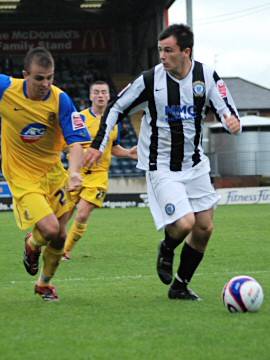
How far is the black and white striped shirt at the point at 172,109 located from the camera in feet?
23.5

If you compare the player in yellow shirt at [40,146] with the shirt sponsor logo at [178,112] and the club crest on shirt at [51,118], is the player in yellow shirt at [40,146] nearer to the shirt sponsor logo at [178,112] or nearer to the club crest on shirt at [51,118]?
the club crest on shirt at [51,118]

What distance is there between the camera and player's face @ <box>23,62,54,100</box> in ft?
22.0

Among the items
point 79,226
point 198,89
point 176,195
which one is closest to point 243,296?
point 176,195

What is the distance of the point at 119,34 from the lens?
39.1m

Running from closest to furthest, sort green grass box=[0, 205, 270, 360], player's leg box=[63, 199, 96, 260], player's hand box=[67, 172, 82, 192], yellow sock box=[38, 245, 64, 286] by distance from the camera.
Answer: green grass box=[0, 205, 270, 360], player's hand box=[67, 172, 82, 192], yellow sock box=[38, 245, 64, 286], player's leg box=[63, 199, 96, 260]

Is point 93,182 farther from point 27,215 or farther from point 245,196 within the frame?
point 245,196

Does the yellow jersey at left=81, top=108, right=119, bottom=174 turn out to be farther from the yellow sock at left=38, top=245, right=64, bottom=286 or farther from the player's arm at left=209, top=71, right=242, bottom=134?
the player's arm at left=209, top=71, right=242, bottom=134

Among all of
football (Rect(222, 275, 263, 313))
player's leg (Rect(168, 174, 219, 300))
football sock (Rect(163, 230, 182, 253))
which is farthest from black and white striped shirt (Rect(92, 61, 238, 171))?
football (Rect(222, 275, 263, 313))

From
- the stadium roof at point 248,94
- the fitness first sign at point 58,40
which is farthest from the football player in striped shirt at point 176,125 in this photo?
the stadium roof at point 248,94

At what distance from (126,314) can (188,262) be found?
1.06 meters

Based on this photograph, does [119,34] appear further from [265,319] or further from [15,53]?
[265,319]

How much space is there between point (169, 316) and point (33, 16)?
32.6 metres

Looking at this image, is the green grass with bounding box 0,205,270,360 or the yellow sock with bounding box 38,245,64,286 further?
the yellow sock with bounding box 38,245,64,286

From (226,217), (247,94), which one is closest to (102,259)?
(226,217)
